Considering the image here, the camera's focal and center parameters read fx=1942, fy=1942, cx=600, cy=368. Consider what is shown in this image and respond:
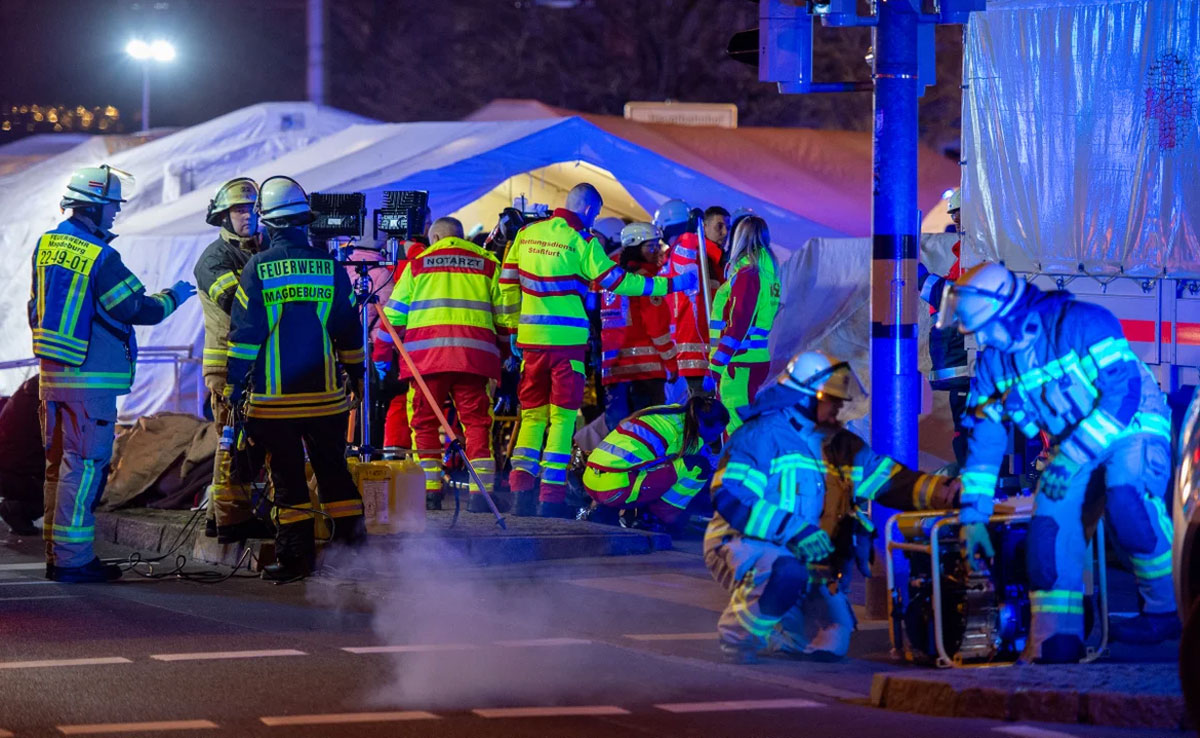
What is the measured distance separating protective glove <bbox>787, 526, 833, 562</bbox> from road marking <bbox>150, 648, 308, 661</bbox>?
2241 millimetres

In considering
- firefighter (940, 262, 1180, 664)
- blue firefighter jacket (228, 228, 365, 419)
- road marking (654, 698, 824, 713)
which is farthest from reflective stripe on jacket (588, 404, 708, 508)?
road marking (654, 698, 824, 713)

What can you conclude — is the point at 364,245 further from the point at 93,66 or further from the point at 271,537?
the point at 93,66

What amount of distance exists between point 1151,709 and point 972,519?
4.75 ft

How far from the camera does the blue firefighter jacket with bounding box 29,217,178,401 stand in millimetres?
10922

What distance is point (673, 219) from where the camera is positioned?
49.5ft

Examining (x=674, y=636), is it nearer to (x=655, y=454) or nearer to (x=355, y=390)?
(x=355, y=390)

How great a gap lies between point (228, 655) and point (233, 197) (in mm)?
3788

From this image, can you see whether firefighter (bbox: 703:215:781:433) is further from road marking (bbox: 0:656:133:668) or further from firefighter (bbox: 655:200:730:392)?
road marking (bbox: 0:656:133:668)

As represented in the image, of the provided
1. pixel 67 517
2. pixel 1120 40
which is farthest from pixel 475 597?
pixel 1120 40

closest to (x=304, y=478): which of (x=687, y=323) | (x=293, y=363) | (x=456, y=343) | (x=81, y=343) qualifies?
(x=293, y=363)

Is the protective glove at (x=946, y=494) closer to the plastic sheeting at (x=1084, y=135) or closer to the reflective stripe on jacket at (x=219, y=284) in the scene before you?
the plastic sheeting at (x=1084, y=135)

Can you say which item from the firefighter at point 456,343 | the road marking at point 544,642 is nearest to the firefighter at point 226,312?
the firefighter at point 456,343

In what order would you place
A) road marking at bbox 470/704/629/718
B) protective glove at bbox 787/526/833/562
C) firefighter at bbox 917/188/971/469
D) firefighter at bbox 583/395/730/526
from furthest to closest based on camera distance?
firefighter at bbox 917/188/971/469
firefighter at bbox 583/395/730/526
protective glove at bbox 787/526/833/562
road marking at bbox 470/704/629/718

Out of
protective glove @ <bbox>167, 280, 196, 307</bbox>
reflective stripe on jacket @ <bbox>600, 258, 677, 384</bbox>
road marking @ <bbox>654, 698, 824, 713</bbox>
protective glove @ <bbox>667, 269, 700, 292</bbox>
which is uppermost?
protective glove @ <bbox>667, 269, 700, 292</bbox>
